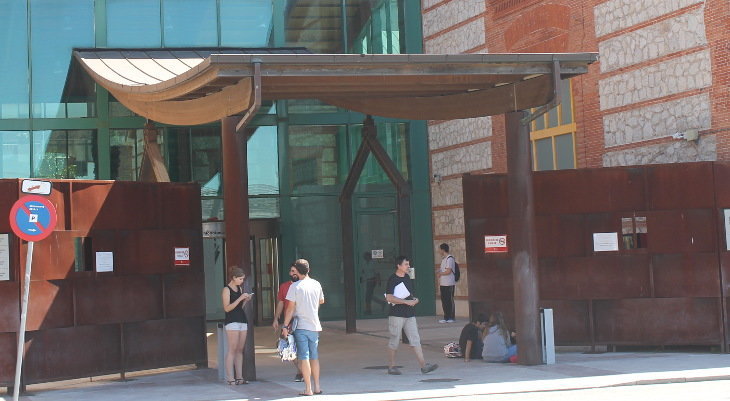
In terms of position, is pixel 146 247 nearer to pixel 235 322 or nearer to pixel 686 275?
pixel 235 322

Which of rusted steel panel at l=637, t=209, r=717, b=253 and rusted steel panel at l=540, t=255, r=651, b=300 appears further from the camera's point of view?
Result: rusted steel panel at l=540, t=255, r=651, b=300

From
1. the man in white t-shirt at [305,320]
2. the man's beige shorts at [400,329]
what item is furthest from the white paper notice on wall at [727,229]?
the man in white t-shirt at [305,320]

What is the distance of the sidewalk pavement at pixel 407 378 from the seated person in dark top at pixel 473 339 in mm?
223

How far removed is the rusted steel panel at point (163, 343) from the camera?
16781 mm

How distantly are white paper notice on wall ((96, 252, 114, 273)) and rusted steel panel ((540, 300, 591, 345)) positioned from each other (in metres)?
7.35

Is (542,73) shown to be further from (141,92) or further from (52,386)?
(52,386)

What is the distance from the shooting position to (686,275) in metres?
17.7

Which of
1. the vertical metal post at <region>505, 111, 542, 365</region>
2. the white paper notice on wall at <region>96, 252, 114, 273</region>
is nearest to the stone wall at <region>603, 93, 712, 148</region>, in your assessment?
the vertical metal post at <region>505, 111, 542, 365</region>

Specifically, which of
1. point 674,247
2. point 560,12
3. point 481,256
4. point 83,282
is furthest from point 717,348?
point 83,282

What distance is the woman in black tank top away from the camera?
1531 cm

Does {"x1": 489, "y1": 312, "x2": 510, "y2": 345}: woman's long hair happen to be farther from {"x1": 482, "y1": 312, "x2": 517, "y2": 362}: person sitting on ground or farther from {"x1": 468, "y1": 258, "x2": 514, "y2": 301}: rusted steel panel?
{"x1": 468, "y1": 258, "x2": 514, "y2": 301}: rusted steel panel

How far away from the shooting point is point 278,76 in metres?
14.8

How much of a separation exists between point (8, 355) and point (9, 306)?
70cm

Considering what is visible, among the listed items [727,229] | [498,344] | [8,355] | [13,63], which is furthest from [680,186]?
[13,63]
